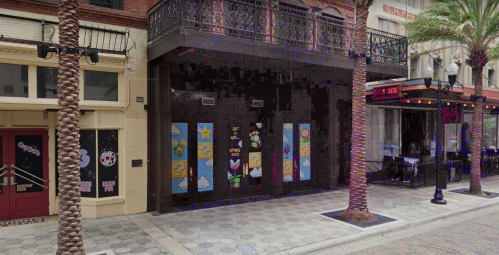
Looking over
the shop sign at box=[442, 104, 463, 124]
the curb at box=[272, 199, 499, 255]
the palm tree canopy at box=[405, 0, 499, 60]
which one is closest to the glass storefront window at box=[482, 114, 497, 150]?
the shop sign at box=[442, 104, 463, 124]

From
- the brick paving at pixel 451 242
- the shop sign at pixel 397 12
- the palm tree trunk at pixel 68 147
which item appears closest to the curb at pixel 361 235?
the brick paving at pixel 451 242

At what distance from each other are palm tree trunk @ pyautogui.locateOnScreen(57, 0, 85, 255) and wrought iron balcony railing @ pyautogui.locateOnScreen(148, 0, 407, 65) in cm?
297

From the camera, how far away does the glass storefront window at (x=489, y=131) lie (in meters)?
23.0

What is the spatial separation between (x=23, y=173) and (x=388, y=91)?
1326 centimetres

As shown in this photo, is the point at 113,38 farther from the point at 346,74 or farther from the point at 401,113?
the point at 401,113

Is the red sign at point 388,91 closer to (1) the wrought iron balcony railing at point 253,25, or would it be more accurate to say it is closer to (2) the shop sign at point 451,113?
(1) the wrought iron balcony railing at point 253,25

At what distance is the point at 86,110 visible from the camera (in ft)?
29.7

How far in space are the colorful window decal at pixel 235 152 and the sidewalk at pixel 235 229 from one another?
1415 mm

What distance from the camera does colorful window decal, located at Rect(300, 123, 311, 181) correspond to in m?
13.5

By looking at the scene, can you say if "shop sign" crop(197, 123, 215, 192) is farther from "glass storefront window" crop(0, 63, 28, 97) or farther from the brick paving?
the brick paving

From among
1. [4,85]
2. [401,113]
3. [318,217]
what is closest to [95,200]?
[4,85]

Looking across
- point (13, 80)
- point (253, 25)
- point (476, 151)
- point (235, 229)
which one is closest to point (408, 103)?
point (476, 151)

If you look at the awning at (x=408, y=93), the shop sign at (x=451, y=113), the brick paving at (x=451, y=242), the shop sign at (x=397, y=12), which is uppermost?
the shop sign at (x=397, y=12)

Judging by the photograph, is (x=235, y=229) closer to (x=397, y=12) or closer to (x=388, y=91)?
(x=388, y=91)
